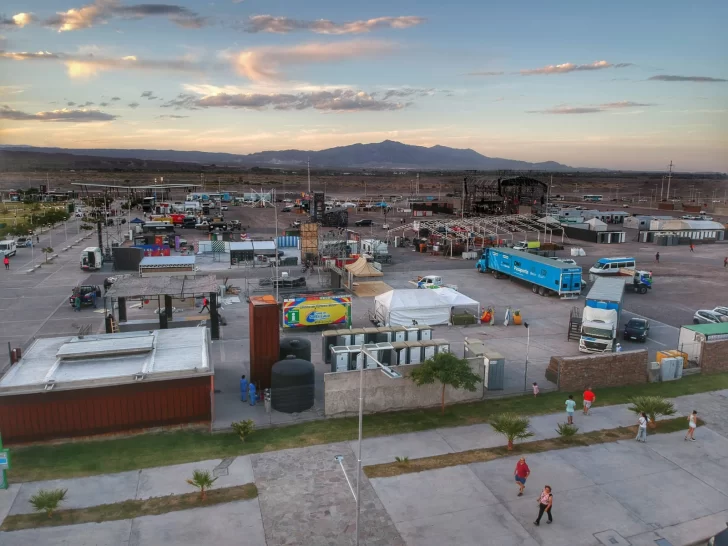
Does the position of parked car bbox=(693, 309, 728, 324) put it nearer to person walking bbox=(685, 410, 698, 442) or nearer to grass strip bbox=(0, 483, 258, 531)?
person walking bbox=(685, 410, 698, 442)

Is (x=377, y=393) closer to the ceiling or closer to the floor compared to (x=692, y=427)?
closer to the ceiling

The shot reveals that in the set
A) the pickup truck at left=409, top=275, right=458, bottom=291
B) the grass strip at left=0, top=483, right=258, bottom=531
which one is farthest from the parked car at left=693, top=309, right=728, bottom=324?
the grass strip at left=0, top=483, right=258, bottom=531

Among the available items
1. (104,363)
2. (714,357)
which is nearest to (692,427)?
(714,357)

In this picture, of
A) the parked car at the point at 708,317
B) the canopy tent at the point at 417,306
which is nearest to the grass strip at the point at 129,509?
the canopy tent at the point at 417,306

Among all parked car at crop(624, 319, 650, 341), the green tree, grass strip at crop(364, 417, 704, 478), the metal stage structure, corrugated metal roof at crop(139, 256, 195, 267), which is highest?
the metal stage structure

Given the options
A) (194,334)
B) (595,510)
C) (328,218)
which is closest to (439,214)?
(328,218)

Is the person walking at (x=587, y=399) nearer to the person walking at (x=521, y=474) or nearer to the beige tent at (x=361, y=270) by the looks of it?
the person walking at (x=521, y=474)

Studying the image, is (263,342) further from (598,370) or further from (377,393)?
(598,370)

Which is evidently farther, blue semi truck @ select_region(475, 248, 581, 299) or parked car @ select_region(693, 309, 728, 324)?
blue semi truck @ select_region(475, 248, 581, 299)
